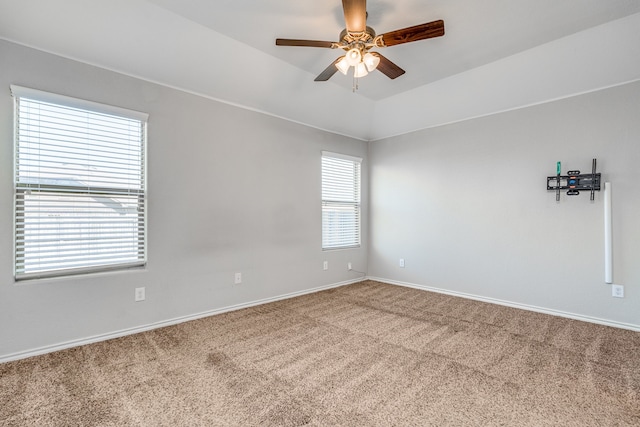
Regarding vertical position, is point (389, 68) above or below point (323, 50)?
below

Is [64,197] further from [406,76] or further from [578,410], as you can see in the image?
[578,410]

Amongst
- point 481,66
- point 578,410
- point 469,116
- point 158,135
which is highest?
point 481,66

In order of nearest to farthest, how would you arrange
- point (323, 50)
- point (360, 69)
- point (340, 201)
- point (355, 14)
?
point (355, 14) < point (360, 69) < point (323, 50) < point (340, 201)

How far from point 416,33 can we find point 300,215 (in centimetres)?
282

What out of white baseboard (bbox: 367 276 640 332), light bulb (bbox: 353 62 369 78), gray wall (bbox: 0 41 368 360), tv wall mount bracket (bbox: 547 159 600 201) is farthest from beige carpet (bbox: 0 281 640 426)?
light bulb (bbox: 353 62 369 78)

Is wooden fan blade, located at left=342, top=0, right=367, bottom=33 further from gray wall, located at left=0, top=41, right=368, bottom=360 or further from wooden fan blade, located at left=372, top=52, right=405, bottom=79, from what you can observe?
gray wall, located at left=0, top=41, right=368, bottom=360

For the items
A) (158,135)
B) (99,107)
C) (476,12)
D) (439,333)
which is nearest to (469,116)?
(476,12)

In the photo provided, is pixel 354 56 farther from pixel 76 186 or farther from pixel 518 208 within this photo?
pixel 518 208

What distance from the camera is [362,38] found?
232cm

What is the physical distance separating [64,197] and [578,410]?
165 inches

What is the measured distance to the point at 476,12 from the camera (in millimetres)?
2637

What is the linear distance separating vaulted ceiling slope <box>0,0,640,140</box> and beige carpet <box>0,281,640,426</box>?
8.66 ft

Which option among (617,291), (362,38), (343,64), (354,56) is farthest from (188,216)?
(617,291)

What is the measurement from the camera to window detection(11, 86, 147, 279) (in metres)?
2.54
